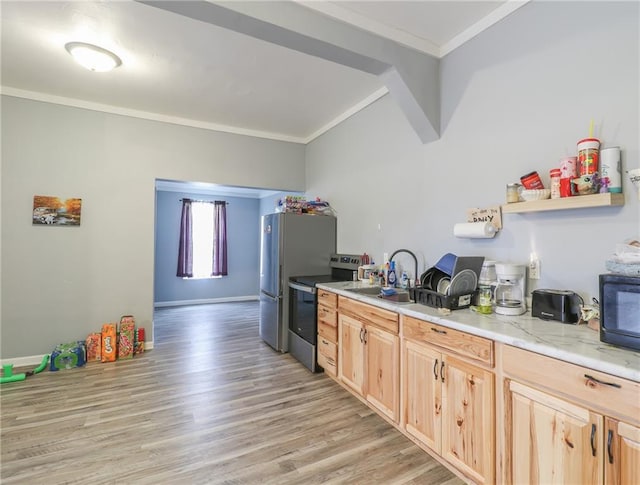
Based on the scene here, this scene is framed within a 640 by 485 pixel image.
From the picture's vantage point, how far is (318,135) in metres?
4.48

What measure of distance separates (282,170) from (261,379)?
2948 mm

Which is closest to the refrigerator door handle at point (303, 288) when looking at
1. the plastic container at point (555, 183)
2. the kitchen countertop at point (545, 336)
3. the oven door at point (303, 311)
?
the oven door at point (303, 311)

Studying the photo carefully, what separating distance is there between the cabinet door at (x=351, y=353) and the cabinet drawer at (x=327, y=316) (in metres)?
0.07

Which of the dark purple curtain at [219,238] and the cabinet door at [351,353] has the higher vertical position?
the dark purple curtain at [219,238]

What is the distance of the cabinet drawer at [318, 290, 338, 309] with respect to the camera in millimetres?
2885

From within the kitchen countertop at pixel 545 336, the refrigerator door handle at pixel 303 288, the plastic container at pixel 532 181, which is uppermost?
the plastic container at pixel 532 181

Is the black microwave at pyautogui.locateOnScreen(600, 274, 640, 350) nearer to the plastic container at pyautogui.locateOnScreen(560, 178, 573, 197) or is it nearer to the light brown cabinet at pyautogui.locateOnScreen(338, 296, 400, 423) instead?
the plastic container at pyautogui.locateOnScreen(560, 178, 573, 197)

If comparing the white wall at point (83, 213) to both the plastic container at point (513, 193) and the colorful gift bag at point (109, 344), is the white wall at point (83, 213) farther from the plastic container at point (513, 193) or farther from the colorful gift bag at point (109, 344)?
the plastic container at point (513, 193)

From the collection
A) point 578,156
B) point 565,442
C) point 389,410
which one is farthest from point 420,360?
point 578,156

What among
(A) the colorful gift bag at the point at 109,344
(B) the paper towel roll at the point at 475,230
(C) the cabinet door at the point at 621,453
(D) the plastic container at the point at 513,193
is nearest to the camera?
(C) the cabinet door at the point at 621,453

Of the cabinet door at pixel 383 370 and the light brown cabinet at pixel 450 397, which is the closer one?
the light brown cabinet at pixel 450 397

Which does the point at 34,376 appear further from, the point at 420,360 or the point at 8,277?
the point at 420,360

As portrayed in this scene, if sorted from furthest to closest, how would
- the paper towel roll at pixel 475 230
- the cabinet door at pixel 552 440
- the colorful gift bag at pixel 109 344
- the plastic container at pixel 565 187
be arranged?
the colorful gift bag at pixel 109 344
the paper towel roll at pixel 475 230
the plastic container at pixel 565 187
the cabinet door at pixel 552 440

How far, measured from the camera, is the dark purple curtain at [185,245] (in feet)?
21.6
